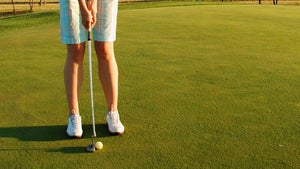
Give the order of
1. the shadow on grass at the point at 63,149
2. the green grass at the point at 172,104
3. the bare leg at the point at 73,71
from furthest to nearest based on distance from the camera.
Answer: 1. the bare leg at the point at 73,71
2. the shadow on grass at the point at 63,149
3. the green grass at the point at 172,104

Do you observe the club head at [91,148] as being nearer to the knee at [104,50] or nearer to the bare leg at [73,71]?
the bare leg at [73,71]

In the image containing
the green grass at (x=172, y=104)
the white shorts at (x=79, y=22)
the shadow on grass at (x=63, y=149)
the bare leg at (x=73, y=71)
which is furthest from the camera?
the bare leg at (x=73, y=71)

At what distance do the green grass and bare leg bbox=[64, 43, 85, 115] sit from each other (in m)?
0.27

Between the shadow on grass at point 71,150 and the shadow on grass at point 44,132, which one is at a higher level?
the shadow on grass at point 71,150

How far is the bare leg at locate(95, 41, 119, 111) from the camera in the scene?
10.8 ft

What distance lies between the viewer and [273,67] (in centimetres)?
510

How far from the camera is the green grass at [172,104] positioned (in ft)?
9.45

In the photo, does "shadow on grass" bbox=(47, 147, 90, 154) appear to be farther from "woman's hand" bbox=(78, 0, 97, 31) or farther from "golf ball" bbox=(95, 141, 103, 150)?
"woman's hand" bbox=(78, 0, 97, 31)

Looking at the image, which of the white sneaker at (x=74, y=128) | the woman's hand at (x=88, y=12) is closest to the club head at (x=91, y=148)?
the white sneaker at (x=74, y=128)

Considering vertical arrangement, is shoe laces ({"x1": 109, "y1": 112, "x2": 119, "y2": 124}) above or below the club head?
above

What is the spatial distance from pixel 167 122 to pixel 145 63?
6.43ft

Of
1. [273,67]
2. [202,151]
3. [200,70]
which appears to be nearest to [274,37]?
[273,67]

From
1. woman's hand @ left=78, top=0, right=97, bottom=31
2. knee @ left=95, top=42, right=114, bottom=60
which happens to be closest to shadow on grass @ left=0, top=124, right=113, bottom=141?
knee @ left=95, top=42, right=114, bottom=60

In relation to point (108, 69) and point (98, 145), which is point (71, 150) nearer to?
point (98, 145)
